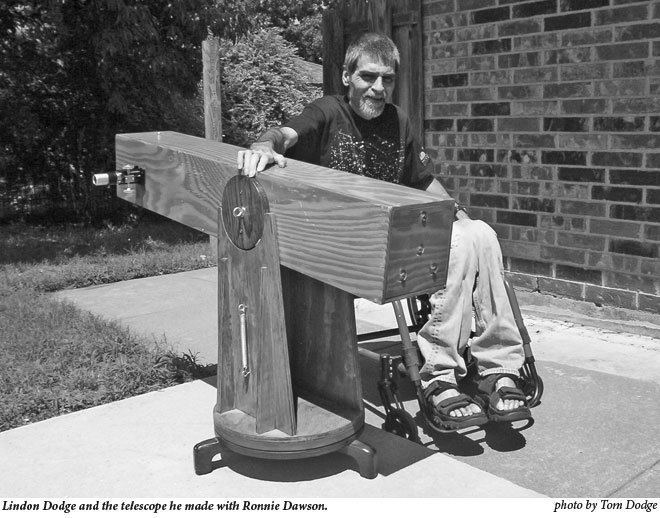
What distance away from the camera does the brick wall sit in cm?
479

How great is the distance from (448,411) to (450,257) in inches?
23.7

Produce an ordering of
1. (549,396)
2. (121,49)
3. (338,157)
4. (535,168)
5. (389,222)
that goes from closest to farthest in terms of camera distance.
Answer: (389,222), (338,157), (549,396), (535,168), (121,49)

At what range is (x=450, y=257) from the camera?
333 centimetres

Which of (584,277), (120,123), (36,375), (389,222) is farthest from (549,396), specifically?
(120,123)

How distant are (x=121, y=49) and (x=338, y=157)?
269 inches

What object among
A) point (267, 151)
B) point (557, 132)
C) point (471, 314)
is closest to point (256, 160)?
point (267, 151)

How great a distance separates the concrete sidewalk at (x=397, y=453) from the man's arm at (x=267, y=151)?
1.11 m

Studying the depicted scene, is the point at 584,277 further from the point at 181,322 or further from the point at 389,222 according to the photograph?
the point at 389,222

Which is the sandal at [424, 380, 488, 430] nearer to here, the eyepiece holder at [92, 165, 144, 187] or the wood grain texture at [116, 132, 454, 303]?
the wood grain texture at [116, 132, 454, 303]

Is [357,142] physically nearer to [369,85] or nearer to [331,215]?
[369,85]

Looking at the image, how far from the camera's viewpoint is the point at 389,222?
2438mm

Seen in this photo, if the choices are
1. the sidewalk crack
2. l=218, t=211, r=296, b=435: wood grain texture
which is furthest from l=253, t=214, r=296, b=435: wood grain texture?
the sidewalk crack

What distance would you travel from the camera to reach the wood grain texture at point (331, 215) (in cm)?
249

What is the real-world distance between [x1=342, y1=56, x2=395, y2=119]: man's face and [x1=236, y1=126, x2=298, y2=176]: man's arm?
342 millimetres
